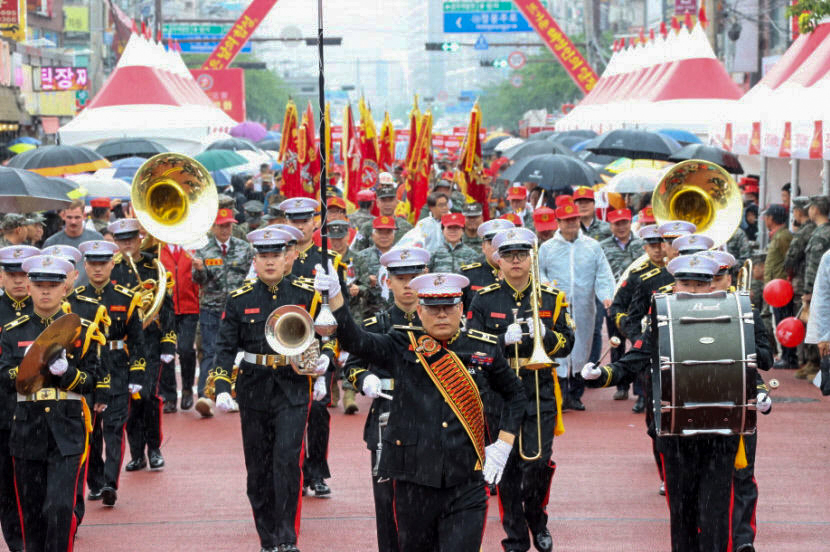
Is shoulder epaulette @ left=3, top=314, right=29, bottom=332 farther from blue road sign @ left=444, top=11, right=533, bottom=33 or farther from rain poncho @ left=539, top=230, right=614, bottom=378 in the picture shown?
blue road sign @ left=444, top=11, right=533, bottom=33

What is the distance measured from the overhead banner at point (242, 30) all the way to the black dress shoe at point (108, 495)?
3014cm

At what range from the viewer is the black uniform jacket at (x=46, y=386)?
7281 millimetres

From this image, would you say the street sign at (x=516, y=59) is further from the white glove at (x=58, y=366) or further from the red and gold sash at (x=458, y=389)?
the red and gold sash at (x=458, y=389)

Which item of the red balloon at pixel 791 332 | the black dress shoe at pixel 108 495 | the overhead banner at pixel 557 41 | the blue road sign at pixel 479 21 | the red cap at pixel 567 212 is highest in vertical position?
the blue road sign at pixel 479 21

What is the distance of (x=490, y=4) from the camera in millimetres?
45750

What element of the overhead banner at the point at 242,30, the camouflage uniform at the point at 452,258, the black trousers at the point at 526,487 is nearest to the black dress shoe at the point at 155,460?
the camouflage uniform at the point at 452,258

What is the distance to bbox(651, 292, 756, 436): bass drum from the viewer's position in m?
6.57

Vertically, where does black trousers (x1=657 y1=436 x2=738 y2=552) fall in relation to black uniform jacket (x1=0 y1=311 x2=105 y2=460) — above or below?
below

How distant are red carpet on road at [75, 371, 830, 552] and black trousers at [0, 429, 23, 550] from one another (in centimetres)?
58

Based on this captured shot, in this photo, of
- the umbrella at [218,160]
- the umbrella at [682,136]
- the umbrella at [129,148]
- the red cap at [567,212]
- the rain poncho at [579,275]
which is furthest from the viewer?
the umbrella at [218,160]

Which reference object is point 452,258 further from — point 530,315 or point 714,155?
point 714,155

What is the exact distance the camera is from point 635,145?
65.8 feet

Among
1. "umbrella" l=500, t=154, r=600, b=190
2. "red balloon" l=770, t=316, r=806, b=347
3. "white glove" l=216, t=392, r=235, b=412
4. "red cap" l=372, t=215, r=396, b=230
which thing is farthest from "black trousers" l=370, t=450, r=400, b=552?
"umbrella" l=500, t=154, r=600, b=190

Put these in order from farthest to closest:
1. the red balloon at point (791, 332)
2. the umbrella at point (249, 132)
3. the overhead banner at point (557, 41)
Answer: the umbrella at point (249, 132)
the overhead banner at point (557, 41)
the red balloon at point (791, 332)
